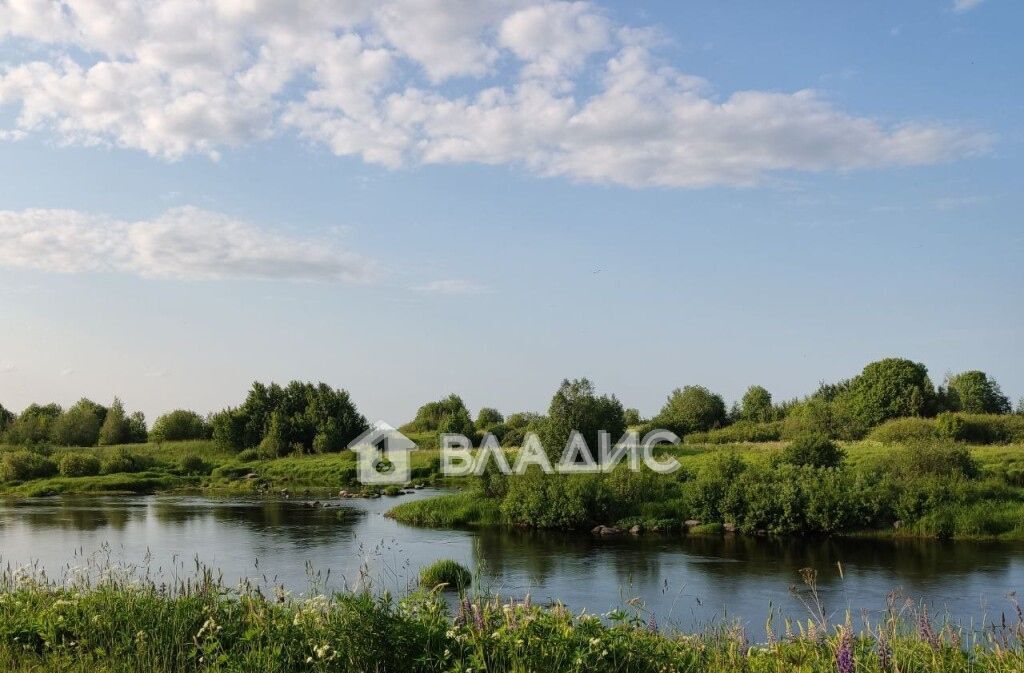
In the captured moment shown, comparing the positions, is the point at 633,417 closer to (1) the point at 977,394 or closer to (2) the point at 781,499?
(1) the point at 977,394

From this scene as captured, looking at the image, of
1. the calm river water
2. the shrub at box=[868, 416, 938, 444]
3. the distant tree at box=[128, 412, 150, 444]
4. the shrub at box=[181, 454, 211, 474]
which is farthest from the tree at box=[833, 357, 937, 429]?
the distant tree at box=[128, 412, 150, 444]

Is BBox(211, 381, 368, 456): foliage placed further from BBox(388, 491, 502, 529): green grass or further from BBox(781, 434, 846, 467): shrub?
BBox(781, 434, 846, 467): shrub

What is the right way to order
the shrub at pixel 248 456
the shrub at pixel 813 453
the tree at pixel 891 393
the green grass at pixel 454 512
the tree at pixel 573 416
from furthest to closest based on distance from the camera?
the tree at pixel 891 393 → the shrub at pixel 248 456 → the tree at pixel 573 416 → the shrub at pixel 813 453 → the green grass at pixel 454 512

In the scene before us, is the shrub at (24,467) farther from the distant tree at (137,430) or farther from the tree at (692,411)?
the tree at (692,411)

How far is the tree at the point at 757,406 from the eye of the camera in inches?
2611

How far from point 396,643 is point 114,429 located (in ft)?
235

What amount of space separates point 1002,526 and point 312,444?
4659 cm

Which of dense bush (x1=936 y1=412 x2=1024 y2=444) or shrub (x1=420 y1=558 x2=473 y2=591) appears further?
dense bush (x1=936 y1=412 x2=1024 y2=444)

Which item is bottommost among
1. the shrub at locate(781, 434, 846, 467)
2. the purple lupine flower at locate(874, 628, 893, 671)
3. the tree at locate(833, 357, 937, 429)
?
the purple lupine flower at locate(874, 628, 893, 671)

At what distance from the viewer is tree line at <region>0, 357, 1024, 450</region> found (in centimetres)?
5919

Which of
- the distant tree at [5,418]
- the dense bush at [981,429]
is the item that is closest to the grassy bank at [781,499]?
the dense bush at [981,429]

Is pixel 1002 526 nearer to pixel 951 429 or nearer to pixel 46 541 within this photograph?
pixel 951 429

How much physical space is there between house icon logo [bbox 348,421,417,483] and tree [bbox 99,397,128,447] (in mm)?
22069

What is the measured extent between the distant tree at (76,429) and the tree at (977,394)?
6779 centimetres
